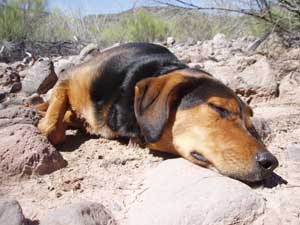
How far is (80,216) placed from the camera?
2.56m

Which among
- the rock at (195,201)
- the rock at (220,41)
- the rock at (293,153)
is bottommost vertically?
the rock at (220,41)

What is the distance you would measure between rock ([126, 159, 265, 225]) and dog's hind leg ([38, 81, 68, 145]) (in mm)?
1116

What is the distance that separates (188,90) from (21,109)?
1418 mm

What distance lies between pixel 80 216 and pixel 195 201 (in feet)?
1.91

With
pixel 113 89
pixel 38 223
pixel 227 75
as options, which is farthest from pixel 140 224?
pixel 227 75

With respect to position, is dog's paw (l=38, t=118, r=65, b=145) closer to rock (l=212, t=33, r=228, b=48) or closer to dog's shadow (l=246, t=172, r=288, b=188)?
dog's shadow (l=246, t=172, r=288, b=188)

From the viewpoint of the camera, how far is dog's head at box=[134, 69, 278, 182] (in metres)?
3.00

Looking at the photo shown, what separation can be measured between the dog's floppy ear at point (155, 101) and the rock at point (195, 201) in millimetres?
415

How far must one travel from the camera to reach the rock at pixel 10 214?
7.98 feet

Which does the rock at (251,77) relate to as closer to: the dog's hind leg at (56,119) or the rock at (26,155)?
the dog's hind leg at (56,119)

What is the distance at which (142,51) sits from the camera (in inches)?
173

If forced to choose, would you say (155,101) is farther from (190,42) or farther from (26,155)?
(190,42)

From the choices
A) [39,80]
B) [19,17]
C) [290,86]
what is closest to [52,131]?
[39,80]

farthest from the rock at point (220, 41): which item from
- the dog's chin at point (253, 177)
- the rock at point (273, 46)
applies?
the dog's chin at point (253, 177)
